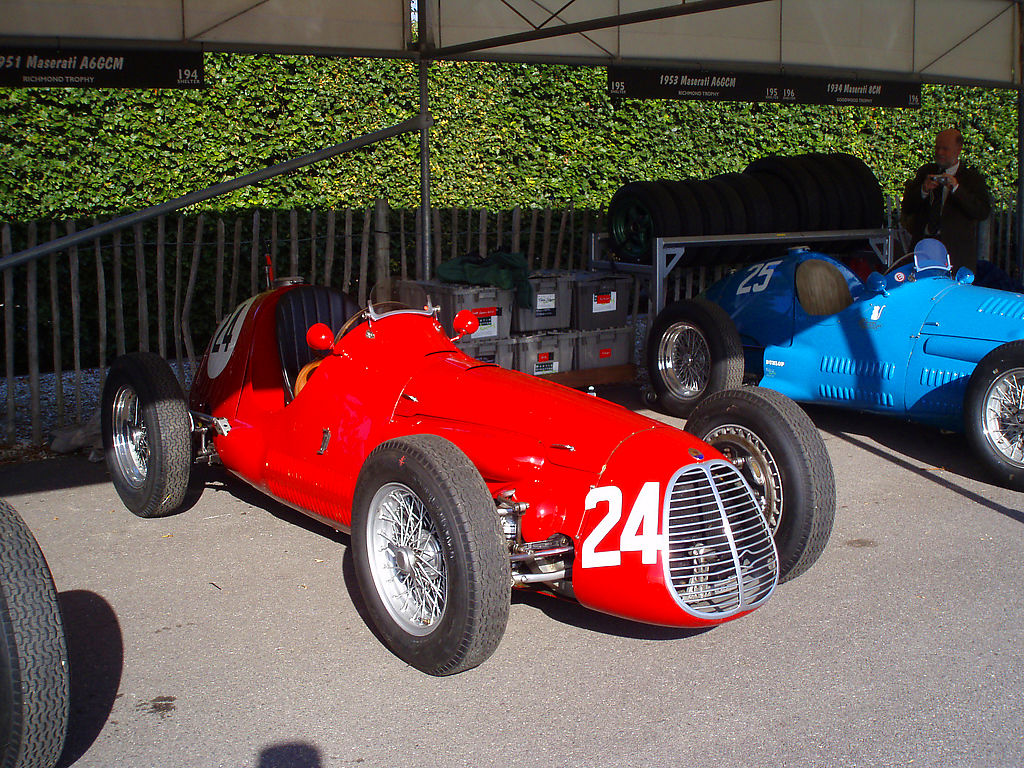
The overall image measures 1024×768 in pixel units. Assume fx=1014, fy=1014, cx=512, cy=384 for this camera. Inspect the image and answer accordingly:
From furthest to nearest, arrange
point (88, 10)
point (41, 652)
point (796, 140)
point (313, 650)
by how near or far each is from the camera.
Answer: point (796, 140) → point (88, 10) → point (313, 650) → point (41, 652)

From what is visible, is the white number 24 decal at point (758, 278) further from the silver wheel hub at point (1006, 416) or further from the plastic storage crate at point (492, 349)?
the silver wheel hub at point (1006, 416)

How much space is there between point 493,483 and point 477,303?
410 cm

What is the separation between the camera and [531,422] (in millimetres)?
4051

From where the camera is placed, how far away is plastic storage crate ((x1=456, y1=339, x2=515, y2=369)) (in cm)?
805

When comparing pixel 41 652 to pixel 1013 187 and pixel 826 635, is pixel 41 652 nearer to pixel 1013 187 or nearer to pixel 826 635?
pixel 826 635

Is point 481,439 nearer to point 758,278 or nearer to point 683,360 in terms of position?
point 683,360

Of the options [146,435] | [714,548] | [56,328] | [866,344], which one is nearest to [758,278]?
[866,344]

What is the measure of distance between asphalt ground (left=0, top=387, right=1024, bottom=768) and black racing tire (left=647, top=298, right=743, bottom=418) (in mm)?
2180

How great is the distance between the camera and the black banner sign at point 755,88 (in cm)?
940

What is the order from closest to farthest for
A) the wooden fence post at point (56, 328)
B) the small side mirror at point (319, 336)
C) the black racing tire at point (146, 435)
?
1. the small side mirror at point (319, 336)
2. the black racing tire at point (146, 435)
3. the wooden fence post at point (56, 328)

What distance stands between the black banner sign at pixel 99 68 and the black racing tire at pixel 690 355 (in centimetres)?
398

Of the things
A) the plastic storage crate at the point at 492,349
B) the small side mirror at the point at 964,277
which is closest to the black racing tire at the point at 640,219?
the plastic storage crate at the point at 492,349

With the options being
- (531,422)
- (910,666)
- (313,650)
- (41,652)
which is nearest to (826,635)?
(910,666)

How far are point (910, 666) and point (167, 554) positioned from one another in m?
3.42
